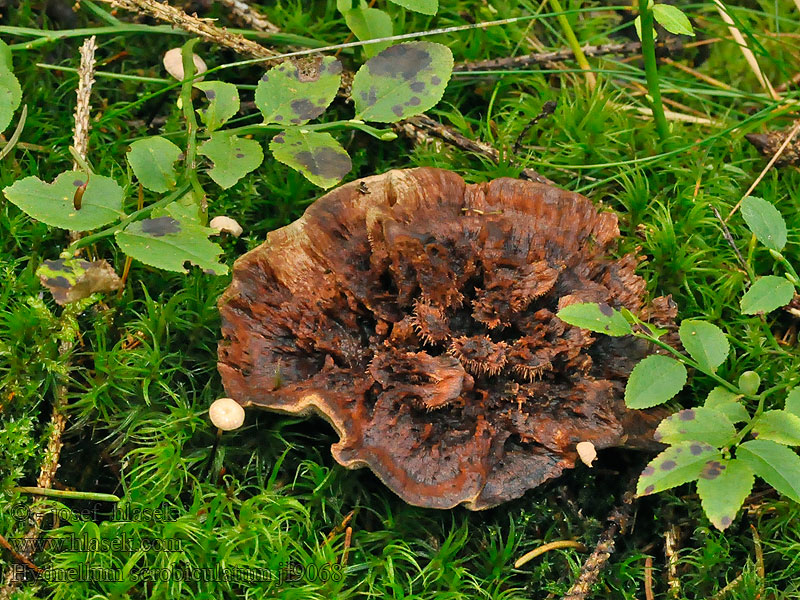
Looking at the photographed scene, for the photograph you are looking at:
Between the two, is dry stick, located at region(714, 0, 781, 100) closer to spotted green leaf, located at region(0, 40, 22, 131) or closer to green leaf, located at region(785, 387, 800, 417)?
green leaf, located at region(785, 387, 800, 417)

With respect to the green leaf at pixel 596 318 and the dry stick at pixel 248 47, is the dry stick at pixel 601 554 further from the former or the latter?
the dry stick at pixel 248 47

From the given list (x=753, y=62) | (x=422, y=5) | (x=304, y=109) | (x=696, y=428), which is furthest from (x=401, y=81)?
(x=753, y=62)

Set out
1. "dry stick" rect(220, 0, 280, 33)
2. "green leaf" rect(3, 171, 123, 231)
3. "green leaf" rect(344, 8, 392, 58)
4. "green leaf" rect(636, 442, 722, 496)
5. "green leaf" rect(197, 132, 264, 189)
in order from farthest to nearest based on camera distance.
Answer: "dry stick" rect(220, 0, 280, 33), "green leaf" rect(344, 8, 392, 58), "green leaf" rect(197, 132, 264, 189), "green leaf" rect(3, 171, 123, 231), "green leaf" rect(636, 442, 722, 496)

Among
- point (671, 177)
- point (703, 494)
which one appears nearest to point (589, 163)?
point (671, 177)

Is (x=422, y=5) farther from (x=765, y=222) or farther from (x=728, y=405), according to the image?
(x=728, y=405)

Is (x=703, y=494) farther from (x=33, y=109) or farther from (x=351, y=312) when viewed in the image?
(x=33, y=109)

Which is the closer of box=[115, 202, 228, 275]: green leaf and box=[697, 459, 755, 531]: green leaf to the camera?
box=[697, 459, 755, 531]: green leaf

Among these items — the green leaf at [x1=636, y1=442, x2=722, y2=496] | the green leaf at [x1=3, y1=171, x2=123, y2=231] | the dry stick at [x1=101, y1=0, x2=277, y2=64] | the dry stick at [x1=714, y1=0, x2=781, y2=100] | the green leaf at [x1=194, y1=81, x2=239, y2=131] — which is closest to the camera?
the green leaf at [x1=636, y1=442, x2=722, y2=496]

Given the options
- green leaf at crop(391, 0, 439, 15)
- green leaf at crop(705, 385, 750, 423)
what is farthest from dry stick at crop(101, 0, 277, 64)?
green leaf at crop(705, 385, 750, 423)
